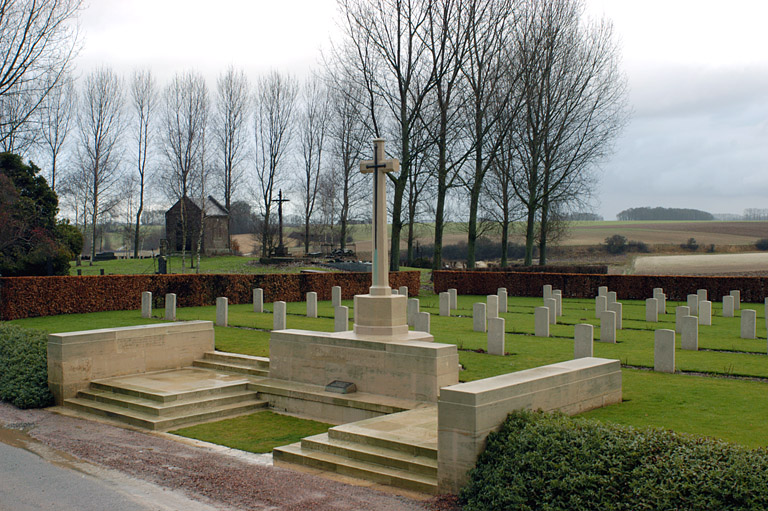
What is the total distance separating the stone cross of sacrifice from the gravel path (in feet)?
13.4

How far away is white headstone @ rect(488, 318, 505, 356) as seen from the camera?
12922mm

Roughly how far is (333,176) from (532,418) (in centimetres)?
5310

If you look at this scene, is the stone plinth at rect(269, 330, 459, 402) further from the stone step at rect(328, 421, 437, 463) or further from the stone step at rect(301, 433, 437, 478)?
the stone step at rect(301, 433, 437, 478)

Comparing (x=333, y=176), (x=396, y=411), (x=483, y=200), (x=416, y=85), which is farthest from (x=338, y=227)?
(x=396, y=411)

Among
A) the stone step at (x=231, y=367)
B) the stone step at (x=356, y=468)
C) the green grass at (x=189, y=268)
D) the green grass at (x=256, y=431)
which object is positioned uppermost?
the green grass at (x=189, y=268)

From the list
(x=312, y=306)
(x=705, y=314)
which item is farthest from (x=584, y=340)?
(x=312, y=306)

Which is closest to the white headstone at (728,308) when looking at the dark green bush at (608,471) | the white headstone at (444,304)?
the white headstone at (444,304)

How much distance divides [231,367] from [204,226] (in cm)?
4122

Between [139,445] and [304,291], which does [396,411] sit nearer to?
[139,445]

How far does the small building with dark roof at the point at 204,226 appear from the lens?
50.2 meters

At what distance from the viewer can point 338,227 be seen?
6588 centimetres

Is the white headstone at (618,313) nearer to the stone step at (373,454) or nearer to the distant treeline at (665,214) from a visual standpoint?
the stone step at (373,454)

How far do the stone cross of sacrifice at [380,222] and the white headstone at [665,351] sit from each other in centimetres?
492

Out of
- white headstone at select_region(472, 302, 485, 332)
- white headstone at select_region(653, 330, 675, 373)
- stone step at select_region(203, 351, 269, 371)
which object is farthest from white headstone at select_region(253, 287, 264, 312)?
white headstone at select_region(653, 330, 675, 373)
